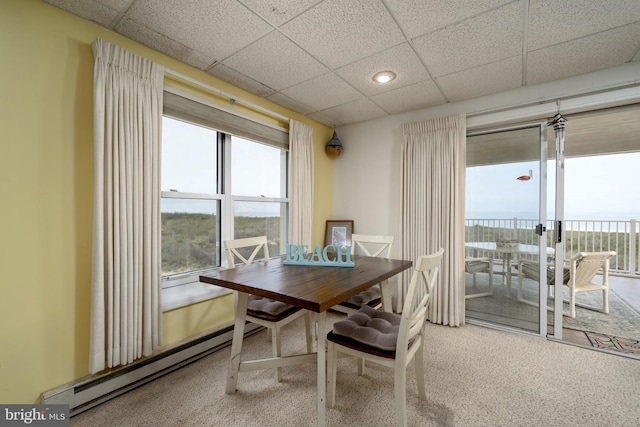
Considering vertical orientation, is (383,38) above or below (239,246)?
above

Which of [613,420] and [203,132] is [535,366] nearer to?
[613,420]

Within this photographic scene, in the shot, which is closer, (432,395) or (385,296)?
(432,395)

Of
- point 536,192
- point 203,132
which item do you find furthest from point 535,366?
point 203,132

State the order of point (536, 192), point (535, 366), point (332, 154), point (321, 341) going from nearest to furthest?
point (321, 341) → point (535, 366) → point (536, 192) → point (332, 154)

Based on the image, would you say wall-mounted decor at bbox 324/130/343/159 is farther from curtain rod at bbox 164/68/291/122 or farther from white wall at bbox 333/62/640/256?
curtain rod at bbox 164/68/291/122

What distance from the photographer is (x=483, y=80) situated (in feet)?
7.83

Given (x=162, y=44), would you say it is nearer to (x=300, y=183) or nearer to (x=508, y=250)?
(x=300, y=183)

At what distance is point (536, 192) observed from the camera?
8.52 feet

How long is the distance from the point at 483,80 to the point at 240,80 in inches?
90.4

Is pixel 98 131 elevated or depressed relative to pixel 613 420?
elevated

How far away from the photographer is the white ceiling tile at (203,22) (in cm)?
153

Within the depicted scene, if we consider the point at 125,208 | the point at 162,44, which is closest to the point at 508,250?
the point at 125,208

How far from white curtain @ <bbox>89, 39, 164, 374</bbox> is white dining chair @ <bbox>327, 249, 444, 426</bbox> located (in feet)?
4.40

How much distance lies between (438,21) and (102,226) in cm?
253
